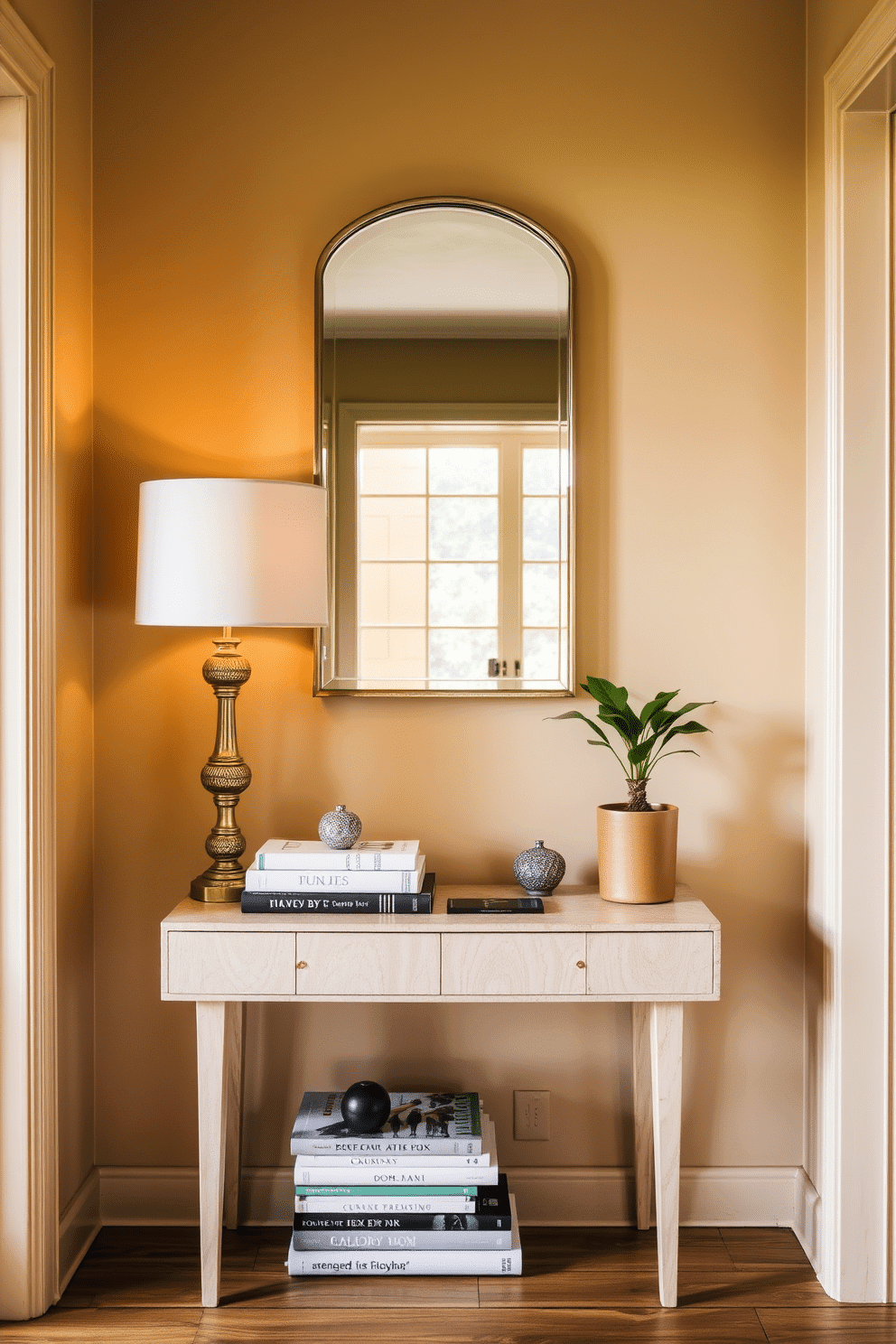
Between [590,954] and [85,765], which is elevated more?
[85,765]

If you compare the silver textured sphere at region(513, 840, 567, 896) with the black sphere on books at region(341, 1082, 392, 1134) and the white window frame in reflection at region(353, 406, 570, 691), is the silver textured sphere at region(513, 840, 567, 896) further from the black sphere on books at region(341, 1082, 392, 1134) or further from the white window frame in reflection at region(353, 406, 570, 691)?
the black sphere on books at region(341, 1082, 392, 1134)

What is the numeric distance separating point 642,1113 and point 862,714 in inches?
37.5

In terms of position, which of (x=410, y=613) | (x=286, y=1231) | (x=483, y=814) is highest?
(x=410, y=613)

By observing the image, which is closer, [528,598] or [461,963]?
[461,963]

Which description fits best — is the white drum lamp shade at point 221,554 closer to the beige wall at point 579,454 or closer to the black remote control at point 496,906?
the beige wall at point 579,454

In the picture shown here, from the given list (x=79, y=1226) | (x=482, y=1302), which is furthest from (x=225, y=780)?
(x=482, y=1302)

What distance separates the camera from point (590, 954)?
6.14 feet

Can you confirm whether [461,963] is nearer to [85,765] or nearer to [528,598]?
[528,598]

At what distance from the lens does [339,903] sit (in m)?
1.93

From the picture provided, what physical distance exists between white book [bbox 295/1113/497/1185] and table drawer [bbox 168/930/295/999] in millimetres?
395

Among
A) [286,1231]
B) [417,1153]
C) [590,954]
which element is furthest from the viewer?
[286,1231]

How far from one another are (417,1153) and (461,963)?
43 cm

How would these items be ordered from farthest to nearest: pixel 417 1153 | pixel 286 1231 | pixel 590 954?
pixel 286 1231
pixel 417 1153
pixel 590 954

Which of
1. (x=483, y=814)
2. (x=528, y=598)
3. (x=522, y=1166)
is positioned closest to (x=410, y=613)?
(x=528, y=598)
